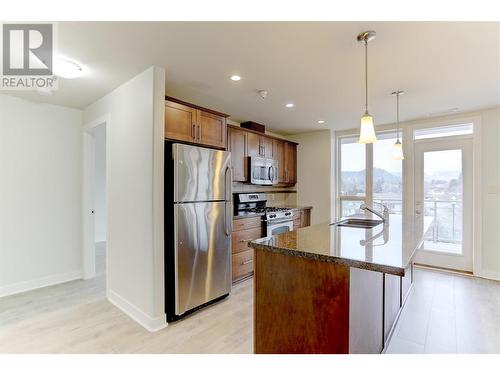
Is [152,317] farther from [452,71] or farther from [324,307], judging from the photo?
[452,71]

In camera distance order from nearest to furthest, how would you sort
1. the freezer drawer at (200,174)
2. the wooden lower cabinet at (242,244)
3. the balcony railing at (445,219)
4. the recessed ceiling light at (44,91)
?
the freezer drawer at (200,174) → the recessed ceiling light at (44,91) → the wooden lower cabinet at (242,244) → the balcony railing at (445,219)

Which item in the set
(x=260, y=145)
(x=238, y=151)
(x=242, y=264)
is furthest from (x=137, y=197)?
(x=260, y=145)

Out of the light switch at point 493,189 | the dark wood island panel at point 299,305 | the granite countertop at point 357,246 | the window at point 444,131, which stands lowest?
the dark wood island panel at point 299,305

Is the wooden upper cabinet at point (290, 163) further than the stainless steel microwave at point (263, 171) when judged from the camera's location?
Yes

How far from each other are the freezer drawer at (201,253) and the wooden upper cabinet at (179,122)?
27.9 inches

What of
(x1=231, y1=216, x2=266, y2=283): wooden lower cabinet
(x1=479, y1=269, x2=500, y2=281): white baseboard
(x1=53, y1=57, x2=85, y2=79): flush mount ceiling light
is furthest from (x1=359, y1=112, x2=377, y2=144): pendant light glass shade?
(x1=479, y1=269, x2=500, y2=281): white baseboard

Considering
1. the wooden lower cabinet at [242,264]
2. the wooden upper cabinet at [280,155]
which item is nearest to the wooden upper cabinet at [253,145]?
the wooden upper cabinet at [280,155]

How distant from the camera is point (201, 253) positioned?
105 inches

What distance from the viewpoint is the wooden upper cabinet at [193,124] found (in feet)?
8.39

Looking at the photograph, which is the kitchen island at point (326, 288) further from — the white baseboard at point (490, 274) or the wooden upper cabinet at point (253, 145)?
the white baseboard at point (490, 274)

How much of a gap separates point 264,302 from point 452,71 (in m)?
2.67
